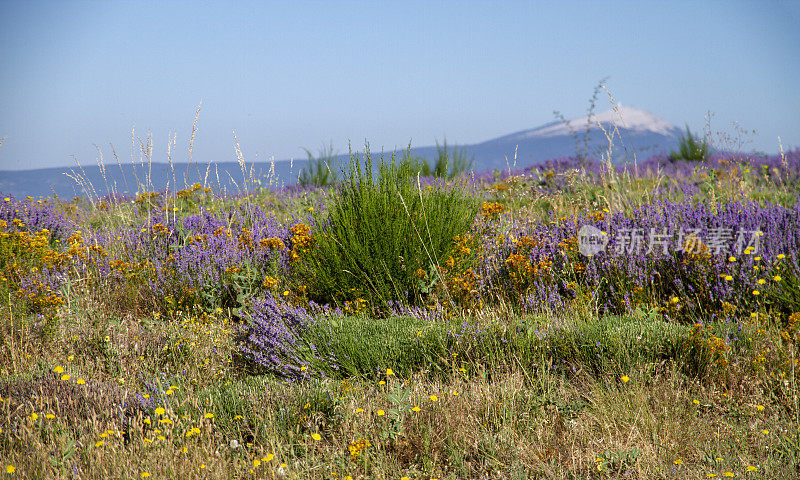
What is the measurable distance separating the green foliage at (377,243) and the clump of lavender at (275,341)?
1.62 ft

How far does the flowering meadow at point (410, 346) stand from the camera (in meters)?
2.34

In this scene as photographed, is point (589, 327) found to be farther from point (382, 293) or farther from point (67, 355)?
point (67, 355)

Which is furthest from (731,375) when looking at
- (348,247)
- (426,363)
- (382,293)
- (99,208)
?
(99,208)

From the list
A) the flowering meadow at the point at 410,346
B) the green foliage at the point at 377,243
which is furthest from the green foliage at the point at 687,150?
the green foliage at the point at 377,243

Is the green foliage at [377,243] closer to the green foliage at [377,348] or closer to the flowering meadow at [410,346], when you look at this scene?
the flowering meadow at [410,346]

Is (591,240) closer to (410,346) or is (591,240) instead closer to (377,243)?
(377,243)

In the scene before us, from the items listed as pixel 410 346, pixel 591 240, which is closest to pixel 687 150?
pixel 591 240

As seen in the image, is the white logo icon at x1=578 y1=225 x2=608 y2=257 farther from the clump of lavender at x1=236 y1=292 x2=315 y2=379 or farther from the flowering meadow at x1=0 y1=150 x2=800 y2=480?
the clump of lavender at x1=236 y1=292 x2=315 y2=379

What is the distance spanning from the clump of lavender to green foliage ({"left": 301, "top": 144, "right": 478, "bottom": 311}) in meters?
0.49

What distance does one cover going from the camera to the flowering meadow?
234 centimetres

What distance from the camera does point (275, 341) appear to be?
3316 millimetres

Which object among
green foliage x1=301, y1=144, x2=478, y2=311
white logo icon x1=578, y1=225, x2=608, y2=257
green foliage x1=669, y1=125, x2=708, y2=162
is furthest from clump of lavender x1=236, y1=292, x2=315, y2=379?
green foliage x1=669, y1=125, x2=708, y2=162

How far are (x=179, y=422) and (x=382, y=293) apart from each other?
6.02 ft

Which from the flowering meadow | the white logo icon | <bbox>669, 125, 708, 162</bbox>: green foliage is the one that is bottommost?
the flowering meadow
